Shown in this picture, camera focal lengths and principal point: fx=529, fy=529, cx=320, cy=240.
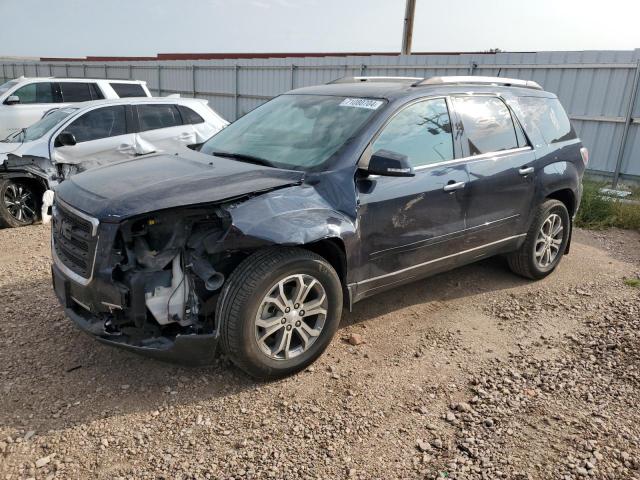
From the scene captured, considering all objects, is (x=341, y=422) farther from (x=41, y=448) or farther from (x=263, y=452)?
(x=41, y=448)

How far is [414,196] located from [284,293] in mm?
1236

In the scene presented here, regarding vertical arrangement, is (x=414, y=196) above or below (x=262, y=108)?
below

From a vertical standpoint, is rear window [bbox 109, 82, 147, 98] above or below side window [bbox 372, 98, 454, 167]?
below

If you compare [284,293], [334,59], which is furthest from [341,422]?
[334,59]

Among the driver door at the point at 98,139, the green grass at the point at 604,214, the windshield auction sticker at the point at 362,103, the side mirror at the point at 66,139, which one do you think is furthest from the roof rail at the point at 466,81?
the driver door at the point at 98,139

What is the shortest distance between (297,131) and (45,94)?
9752mm

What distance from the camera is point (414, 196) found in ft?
12.5

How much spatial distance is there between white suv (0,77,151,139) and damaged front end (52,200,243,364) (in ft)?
29.9

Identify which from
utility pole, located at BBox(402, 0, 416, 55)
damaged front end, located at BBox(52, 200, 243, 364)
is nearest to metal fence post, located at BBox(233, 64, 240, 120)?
utility pole, located at BBox(402, 0, 416, 55)

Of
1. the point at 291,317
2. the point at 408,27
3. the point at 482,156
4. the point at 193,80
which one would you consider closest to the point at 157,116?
the point at 482,156

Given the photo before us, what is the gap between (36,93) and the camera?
1145cm

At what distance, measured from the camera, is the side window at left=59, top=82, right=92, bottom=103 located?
442 inches

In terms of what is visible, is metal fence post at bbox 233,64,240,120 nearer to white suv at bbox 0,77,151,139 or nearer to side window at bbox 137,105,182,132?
white suv at bbox 0,77,151,139

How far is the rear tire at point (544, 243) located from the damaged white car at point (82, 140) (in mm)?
4379
